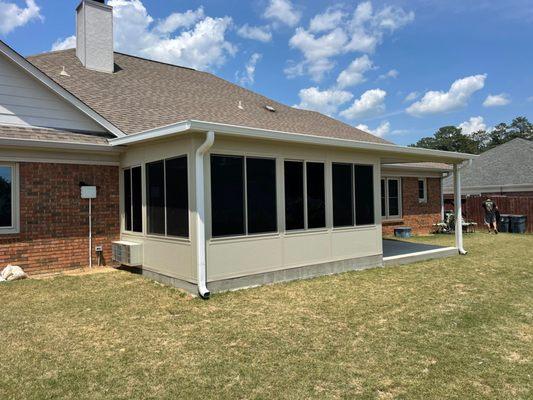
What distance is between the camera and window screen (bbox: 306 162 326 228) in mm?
8484

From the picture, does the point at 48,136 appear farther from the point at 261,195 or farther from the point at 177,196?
the point at 261,195

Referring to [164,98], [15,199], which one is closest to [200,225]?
[15,199]

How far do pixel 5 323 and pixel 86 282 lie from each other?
2262 mm

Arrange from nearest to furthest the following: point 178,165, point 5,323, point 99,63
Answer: point 5,323 → point 178,165 → point 99,63

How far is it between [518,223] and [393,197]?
5.87 m

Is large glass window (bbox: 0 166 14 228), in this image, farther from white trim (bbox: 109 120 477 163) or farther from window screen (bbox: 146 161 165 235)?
window screen (bbox: 146 161 165 235)

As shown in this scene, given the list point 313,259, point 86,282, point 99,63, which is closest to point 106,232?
point 86,282

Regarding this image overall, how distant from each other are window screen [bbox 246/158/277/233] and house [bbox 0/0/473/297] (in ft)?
0.06

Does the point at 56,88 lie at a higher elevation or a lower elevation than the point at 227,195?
higher

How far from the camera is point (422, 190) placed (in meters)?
17.8

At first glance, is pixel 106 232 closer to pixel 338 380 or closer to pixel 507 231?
pixel 338 380

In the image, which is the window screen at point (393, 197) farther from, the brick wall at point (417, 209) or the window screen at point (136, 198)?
the window screen at point (136, 198)

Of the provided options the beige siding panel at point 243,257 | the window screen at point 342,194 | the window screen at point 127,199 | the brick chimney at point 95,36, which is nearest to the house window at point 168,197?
the beige siding panel at point 243,257

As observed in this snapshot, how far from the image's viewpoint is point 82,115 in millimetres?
9367
